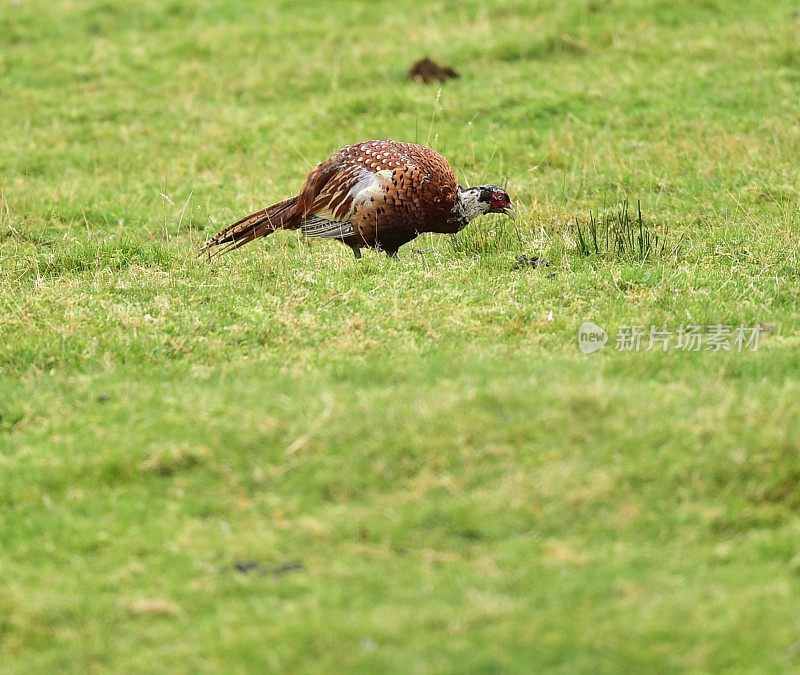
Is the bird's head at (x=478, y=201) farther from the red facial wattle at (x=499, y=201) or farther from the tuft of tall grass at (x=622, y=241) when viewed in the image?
the tuft of tall grass at (x=622, y=241)

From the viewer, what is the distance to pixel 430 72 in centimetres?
1453

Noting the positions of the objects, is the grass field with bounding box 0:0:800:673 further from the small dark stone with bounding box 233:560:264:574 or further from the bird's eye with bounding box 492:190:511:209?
the bird's eye with bounding box 492:190:511:209

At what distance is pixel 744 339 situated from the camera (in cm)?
754

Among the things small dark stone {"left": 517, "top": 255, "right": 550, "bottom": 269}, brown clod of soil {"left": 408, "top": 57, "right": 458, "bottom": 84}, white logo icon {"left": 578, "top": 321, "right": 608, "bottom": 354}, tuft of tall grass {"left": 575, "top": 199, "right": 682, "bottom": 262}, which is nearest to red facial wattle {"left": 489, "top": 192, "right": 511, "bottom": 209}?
tuft of tall grass {"left": 575, "top": 199, "right": 682, "bottom": 262}

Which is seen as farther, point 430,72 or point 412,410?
point 430,72

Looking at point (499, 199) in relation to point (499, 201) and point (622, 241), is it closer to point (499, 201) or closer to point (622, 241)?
point (499, 201)

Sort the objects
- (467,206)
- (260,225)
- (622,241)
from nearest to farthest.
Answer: (622,241)
(467,206)
(260,225)

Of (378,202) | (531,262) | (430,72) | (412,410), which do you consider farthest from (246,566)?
(430,72)

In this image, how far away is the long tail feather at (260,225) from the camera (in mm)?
9891

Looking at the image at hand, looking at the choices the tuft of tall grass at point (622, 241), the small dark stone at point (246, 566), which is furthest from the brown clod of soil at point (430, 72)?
the small dark stone at point (246, 566)

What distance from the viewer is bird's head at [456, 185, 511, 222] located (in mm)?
9734

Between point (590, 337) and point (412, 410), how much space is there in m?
1.81

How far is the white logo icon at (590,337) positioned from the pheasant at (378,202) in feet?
6.94

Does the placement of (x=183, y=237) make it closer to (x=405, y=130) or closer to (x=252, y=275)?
(x=252, y=275)
